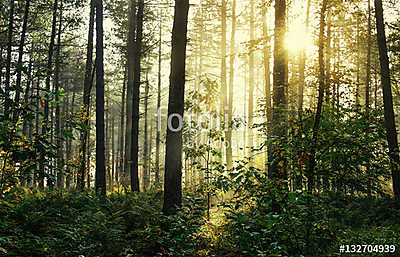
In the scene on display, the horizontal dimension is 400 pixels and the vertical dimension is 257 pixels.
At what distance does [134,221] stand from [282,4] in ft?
24.3

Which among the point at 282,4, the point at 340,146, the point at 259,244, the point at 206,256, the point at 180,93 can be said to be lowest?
the point at 206,256

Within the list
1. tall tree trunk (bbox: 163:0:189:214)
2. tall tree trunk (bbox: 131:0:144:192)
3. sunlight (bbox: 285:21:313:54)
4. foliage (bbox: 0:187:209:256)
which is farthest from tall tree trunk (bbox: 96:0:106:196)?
sunlight (bbox: 285:21:313:54)

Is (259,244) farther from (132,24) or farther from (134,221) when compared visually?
(132,24)

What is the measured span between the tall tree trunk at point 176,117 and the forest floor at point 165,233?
21.9 inches

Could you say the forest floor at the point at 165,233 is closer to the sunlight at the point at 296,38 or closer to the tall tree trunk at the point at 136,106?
the tall tree trunk at the point at 136,106

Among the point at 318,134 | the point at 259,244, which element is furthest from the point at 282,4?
the point at 259,244

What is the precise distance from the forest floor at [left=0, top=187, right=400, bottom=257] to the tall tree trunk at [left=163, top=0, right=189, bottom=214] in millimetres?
556

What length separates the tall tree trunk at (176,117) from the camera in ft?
24.8

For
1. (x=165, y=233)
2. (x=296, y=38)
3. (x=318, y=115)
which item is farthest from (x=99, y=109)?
(x=296, y=38)

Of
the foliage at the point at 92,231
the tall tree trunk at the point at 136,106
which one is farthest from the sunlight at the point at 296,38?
the foliage at the point at 92,231

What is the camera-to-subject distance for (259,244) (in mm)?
5590

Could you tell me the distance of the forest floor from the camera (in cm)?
538

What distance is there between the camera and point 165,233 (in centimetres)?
619

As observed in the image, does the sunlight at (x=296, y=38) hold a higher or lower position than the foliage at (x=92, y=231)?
higher
